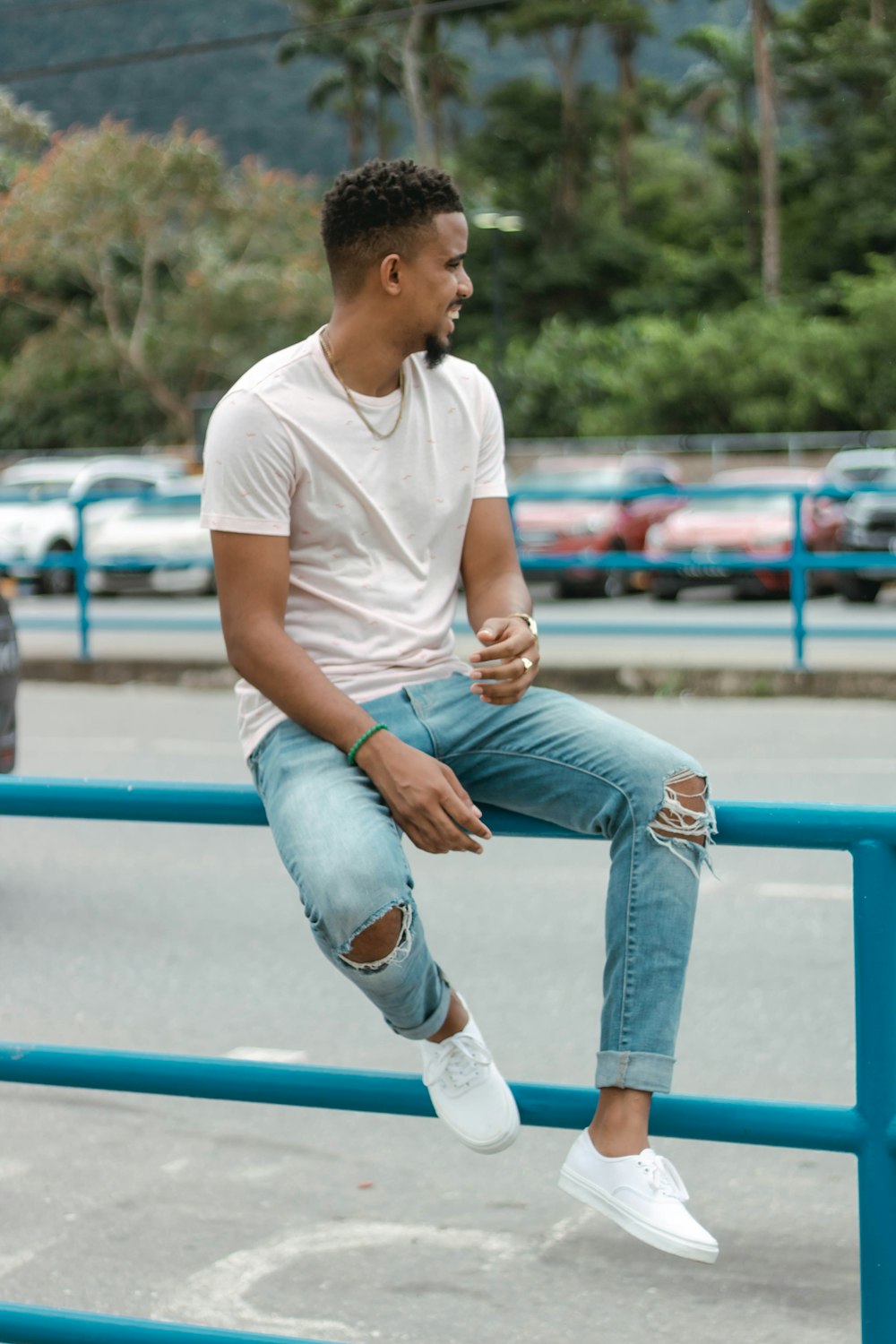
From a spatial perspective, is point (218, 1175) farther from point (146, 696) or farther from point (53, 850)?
point (146, 696)

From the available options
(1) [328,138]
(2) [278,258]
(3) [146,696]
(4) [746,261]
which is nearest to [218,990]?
(3) [146,696]

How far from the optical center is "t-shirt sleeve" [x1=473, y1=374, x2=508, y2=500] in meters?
3.07

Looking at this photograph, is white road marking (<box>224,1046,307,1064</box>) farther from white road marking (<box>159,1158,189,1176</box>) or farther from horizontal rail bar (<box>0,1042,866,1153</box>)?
horizontal rail bar (<box>0,1042,866,1153</box>)

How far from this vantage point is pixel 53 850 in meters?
7.60

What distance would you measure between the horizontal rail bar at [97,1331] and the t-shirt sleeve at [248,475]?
3.62 ft

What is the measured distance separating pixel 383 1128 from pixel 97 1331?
6.78 ft

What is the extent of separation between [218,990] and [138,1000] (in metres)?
0.24

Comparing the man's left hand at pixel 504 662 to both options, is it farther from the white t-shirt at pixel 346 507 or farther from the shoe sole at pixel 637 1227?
the shoe sole at pixel 637 1227

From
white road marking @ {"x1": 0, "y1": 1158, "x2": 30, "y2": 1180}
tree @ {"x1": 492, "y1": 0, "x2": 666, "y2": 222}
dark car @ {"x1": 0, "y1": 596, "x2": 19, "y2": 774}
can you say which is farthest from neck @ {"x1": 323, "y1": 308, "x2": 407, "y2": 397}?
tree @ {"x1": 492, "y1": 0, "x2": 666, "y2": 222}

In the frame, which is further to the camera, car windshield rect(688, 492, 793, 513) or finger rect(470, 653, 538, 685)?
car windshield rect(688, 492, 793, 513)

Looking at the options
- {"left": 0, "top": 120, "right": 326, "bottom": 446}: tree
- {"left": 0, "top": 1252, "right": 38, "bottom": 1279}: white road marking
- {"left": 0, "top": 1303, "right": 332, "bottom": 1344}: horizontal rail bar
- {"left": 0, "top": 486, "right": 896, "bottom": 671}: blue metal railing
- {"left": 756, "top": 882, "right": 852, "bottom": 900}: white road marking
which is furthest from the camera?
{"left": 0, "top": 120, "right": 326, "bottom": 446}: tree

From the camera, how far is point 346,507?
2883 millimetres

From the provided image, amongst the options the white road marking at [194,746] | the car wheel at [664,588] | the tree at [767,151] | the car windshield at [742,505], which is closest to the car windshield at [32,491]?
the car wheel at [664,588]

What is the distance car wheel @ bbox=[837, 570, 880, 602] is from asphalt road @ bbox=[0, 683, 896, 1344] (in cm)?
1262
